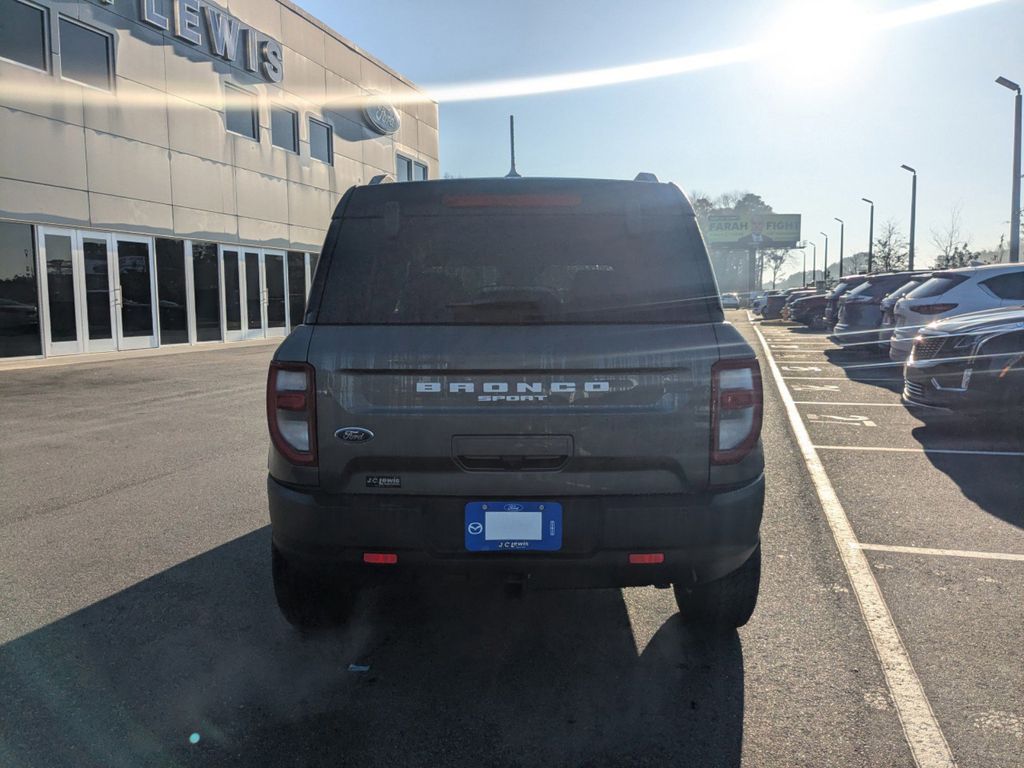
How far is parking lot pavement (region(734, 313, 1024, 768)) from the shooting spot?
2.80m

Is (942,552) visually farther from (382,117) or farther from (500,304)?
(382,117)

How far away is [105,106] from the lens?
17.4m

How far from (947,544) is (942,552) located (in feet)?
0.58

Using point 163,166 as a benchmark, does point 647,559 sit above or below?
below

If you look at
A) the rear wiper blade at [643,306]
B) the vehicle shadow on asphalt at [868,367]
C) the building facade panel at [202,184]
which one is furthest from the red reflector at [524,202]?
the building facade panel at [202,184]

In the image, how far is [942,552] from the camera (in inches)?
173

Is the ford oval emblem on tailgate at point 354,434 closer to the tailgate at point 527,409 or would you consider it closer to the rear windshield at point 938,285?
the tailgate at point 527,409

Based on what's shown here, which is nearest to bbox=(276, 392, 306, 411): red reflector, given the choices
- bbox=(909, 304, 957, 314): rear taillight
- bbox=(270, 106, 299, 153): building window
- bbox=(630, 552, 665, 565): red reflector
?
bbox=(630, 552, 665, 565): red reflector

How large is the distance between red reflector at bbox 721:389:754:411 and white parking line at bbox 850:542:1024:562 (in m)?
2.29

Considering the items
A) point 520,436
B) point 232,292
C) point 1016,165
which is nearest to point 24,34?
point 232,292

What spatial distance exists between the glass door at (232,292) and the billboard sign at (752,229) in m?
70.9

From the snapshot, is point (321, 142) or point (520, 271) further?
point (321, 142)

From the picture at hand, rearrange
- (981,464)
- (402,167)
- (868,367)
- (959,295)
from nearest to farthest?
(981,464) → (959,295) → (868,367) → (402,167)

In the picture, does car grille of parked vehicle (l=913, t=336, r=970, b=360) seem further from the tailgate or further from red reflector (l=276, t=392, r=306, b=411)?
red reflector (l=276, t=392, r=306, b=411)
